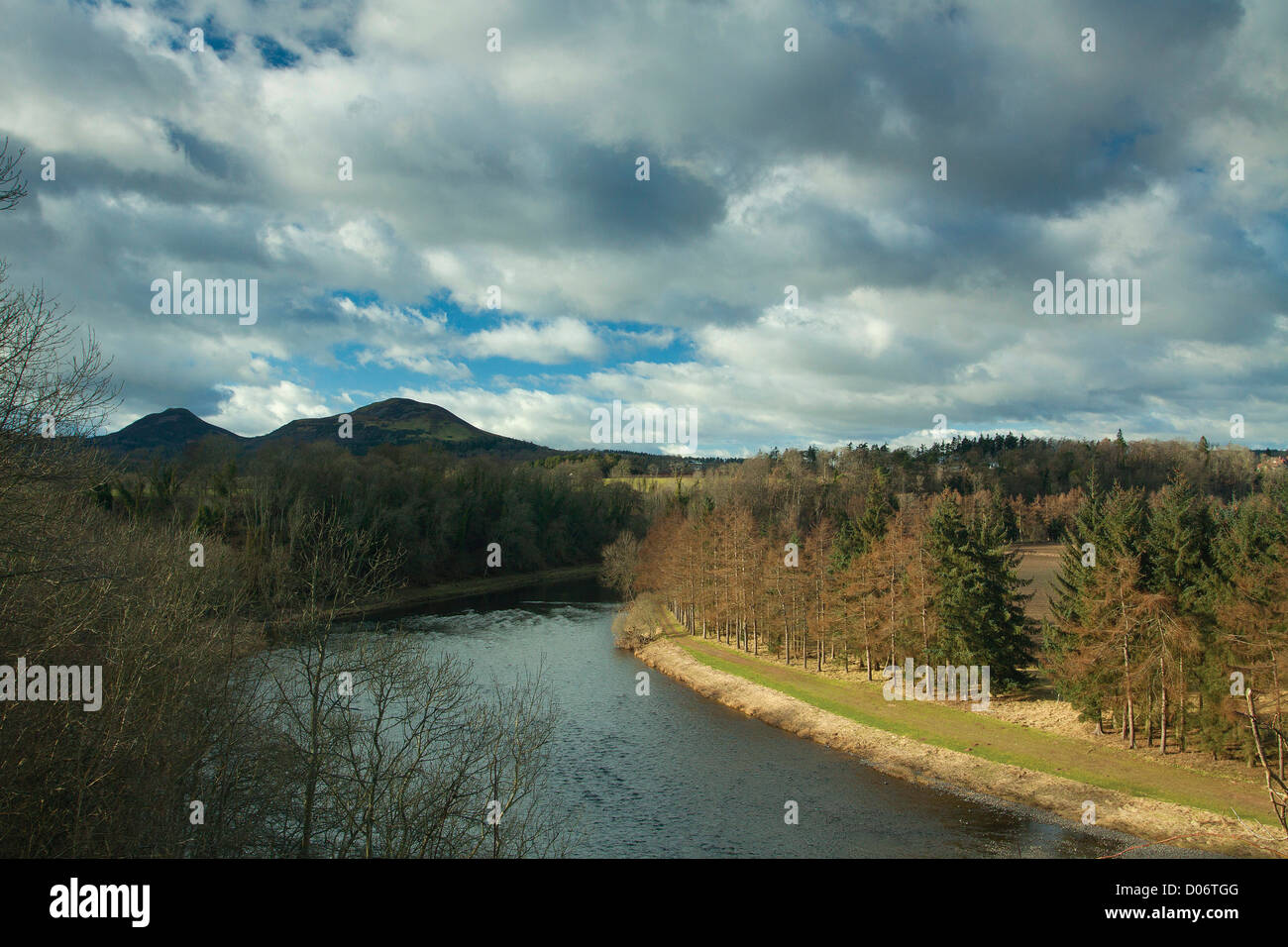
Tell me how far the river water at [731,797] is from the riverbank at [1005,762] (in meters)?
1.04

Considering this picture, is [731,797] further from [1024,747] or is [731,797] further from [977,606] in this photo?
[977,606]

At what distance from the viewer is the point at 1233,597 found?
1169 inches

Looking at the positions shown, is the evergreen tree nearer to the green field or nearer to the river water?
the green field

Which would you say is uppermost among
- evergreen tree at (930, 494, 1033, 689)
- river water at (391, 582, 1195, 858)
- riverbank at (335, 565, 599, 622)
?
evergreen tree at (930, 494, 1033, 689)

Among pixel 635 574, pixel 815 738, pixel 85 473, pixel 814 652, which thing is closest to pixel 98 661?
pixel 85 473

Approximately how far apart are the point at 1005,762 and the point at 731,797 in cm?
1268

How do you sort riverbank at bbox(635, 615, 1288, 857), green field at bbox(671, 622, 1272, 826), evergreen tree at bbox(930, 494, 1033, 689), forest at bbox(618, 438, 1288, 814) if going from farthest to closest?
evergreen tree at bbox(930, 494, 1033, 689)
forest at bbox(618, 438, 1288, 814)
green field at bbox(671, 622, 1272, 826)
riverbank at bbox(635, 615, 1288, 857)

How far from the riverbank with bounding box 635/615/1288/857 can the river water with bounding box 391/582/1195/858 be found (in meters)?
1.04

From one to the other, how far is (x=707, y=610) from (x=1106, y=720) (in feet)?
109

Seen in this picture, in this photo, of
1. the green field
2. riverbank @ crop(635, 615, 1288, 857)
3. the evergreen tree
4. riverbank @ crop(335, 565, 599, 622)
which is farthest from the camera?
riverbank @ crop(335, 565, 599, 622)

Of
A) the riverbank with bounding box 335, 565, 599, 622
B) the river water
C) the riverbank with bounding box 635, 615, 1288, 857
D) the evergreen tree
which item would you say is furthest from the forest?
the riverbank with bounding box 335, 565, 599, 622

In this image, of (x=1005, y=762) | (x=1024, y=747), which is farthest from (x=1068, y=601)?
(x=1005, y=762)

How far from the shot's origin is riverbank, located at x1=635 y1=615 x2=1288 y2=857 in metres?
25.2
